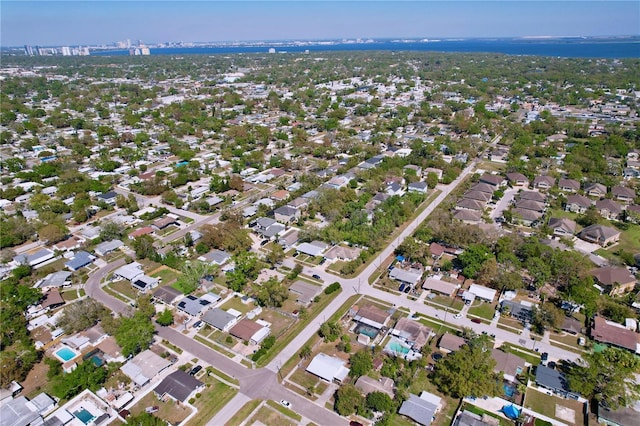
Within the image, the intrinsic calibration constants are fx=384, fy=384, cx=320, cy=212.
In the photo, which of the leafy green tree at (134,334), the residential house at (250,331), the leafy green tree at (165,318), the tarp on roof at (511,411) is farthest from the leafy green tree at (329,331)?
the leafy green tree at (134,334)

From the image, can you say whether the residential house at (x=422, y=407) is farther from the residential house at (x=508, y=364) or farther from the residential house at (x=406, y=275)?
the residential house at (x=406, y=275)

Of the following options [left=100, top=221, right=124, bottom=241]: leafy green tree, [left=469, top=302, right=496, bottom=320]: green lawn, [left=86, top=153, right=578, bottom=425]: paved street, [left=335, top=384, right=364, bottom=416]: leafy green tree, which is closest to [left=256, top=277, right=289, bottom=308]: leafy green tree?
[left=86, top=153, right=578, bottom=425]: paved street

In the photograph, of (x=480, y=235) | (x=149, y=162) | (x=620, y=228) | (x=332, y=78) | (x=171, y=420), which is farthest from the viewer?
(x=332, y=78)

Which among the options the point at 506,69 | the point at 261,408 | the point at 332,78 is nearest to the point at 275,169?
the point at 261,408

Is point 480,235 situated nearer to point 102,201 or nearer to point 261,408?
point 261,408

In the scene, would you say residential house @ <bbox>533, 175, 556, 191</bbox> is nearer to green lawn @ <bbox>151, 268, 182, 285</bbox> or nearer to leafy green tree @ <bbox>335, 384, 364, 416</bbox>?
leafy green tree @ <bbox>335, 384, 364, 416</bbox>

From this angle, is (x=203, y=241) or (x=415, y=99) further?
(x=415, y=99)

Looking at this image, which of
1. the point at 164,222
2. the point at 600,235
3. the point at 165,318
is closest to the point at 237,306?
the point at 165,318
